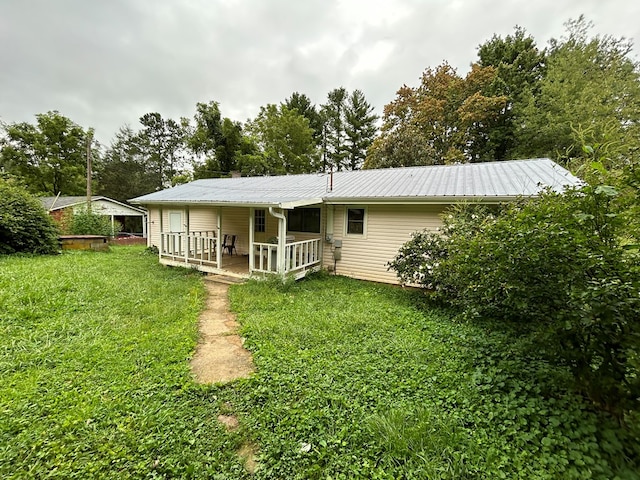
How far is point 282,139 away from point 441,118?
41.3ft

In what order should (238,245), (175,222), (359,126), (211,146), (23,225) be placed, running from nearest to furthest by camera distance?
(23,225) < (238,245) < (175,222) < (211,146) < (359,126)

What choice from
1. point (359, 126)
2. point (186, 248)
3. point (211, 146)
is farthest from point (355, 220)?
point (359, 126)

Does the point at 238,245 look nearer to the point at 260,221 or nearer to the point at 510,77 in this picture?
the point at 260,221

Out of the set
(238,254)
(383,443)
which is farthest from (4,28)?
(383,443)

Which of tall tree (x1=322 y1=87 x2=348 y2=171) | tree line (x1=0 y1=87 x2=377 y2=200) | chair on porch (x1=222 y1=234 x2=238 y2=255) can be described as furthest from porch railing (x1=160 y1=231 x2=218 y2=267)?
tall tree (x1=322 y1=87 x2=348 y2=171)

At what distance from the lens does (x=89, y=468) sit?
1913 millimetres

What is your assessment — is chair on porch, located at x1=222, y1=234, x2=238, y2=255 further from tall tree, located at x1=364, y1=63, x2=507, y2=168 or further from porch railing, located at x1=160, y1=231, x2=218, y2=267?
tall tree, located at x1=364, y1=63, x2=507, y2=168

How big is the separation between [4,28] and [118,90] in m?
9.40

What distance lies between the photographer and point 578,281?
2.18 meters

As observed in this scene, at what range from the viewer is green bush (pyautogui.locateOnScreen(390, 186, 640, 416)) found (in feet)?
6.28

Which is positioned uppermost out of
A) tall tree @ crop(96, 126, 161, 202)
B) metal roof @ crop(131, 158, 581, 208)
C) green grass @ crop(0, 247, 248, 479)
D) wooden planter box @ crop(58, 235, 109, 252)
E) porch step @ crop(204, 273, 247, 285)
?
tall tree @ crop(96, 126, 161, 202)

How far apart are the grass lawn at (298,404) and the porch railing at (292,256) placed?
246 centimetres

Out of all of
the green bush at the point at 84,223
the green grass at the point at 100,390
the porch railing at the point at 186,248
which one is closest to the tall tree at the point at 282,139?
the green bush at the point at 84,223

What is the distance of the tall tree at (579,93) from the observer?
1338 centimetres
